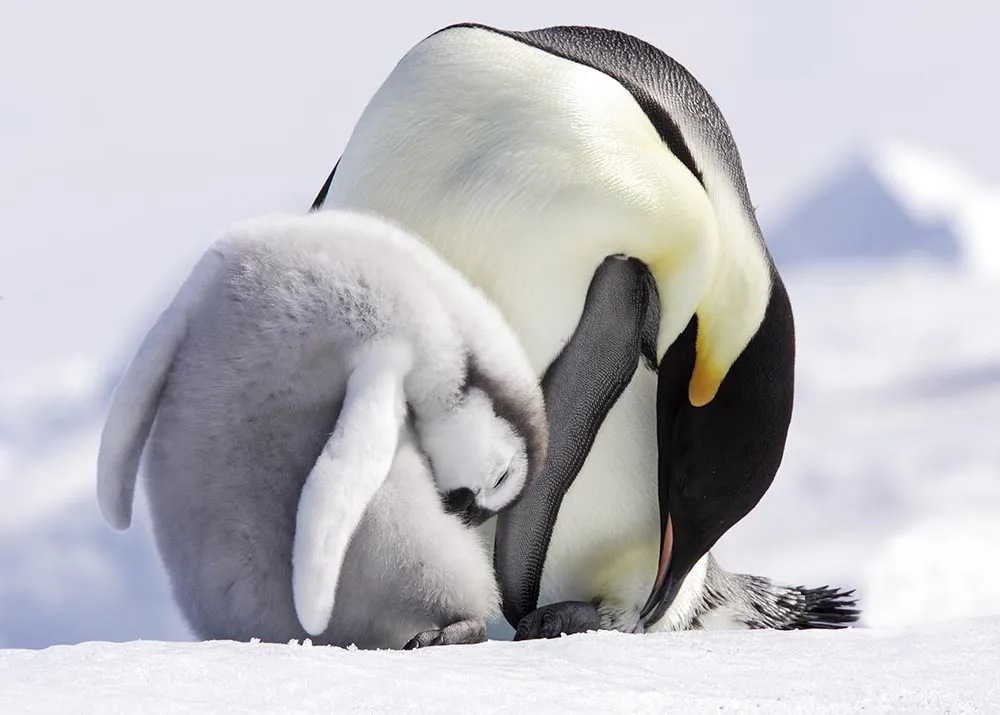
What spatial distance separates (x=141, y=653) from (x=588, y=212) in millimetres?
1221

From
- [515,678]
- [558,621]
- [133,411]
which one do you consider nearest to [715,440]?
[558,621]

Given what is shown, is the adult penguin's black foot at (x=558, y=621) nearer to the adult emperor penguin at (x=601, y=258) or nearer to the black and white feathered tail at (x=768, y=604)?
the adult emperor penguin at (x=601, y=258)

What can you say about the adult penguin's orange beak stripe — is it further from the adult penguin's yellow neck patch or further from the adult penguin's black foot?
the adult penguin's black foot

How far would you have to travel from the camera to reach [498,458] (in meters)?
2.09

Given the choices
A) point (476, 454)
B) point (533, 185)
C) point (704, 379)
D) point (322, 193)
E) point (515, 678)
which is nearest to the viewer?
point (515, 678)

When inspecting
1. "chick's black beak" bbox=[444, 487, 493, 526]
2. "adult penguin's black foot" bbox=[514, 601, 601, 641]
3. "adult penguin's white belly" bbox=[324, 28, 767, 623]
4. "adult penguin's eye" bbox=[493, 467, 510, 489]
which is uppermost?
"adult penguin's white belly" bbox=[324, 28, 767, 623]

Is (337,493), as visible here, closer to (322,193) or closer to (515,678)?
(515,678)

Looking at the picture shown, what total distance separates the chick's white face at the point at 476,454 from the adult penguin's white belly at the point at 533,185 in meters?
0.42

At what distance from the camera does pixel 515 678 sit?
5.01 ft

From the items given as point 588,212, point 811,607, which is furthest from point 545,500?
point 811,607

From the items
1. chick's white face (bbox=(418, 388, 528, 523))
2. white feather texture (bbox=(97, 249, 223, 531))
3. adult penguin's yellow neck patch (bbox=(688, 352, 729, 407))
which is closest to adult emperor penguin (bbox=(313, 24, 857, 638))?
adult penguin's yellow neck patch (bbox=(688, 352, 729, 407))

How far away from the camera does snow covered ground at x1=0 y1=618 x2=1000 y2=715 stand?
134 cm

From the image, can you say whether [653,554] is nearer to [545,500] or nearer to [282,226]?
[545,500]

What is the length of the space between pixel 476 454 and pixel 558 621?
69 cm
